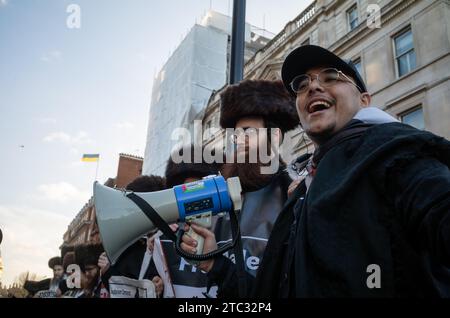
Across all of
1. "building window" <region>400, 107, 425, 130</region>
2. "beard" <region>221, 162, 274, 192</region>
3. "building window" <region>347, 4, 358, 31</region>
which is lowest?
"beard" <region>221, 162, 274, 192</region>

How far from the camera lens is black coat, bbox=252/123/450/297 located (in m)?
0.91

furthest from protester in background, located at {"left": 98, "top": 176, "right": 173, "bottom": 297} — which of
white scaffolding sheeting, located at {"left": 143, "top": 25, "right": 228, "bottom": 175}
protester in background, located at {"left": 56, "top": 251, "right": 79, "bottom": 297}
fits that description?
white scaffolding sheeting, located at {"left": 143, "top": 25, "right": 228, "bottom": 175}

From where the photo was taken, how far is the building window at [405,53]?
1263cm

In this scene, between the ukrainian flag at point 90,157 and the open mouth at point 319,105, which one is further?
the ukrainian flag at point 90,157

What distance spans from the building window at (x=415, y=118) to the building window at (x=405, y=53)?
1.55 metres

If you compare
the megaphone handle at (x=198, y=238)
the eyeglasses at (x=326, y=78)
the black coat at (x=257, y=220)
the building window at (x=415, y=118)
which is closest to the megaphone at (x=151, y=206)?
the megaphone handle at (x=198, y=238)

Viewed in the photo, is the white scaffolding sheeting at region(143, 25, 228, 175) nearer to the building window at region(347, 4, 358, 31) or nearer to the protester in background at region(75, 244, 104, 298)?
the building window at region(347, 4, 358, 31)

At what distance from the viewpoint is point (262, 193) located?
2207 mm

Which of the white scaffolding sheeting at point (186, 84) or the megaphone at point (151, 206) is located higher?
the white scaffolding sheeting at point (186, 84)

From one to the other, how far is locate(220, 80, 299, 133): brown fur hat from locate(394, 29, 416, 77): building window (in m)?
11.5

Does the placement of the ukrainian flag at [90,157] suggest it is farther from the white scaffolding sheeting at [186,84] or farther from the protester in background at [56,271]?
the protester in background at [56,271]
